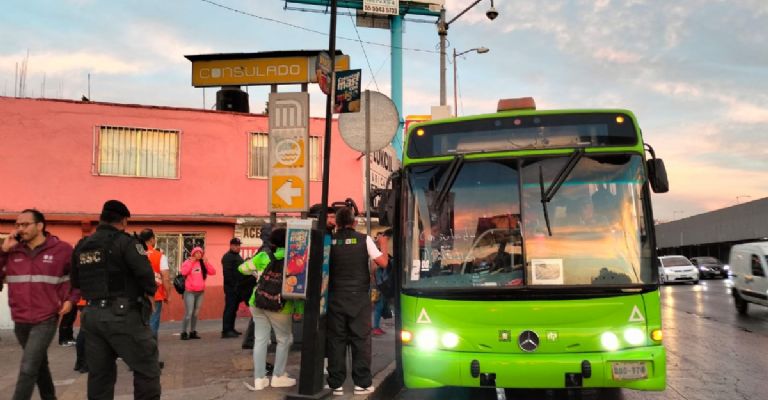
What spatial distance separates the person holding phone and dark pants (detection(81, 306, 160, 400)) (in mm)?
937

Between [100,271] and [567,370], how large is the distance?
155 inches

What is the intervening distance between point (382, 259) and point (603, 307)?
7.61 ft

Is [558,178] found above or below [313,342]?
above

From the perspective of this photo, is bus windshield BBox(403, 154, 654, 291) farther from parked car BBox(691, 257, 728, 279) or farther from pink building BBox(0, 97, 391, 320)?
parked car BBox(691, 257, 728, 279)

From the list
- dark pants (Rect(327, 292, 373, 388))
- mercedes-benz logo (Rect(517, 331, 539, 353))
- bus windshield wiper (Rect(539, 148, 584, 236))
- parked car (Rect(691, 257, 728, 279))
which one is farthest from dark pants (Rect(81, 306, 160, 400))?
parked car (Rect(691, 257, 728, 279))

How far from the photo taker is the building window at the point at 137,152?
15.0m

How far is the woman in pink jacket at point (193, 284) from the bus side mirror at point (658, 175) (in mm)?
8078

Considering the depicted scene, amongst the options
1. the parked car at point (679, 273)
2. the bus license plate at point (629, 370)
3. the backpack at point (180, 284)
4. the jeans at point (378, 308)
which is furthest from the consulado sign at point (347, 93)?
the parked car at point (679, 273)

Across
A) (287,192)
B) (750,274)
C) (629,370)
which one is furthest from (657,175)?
(750,274)

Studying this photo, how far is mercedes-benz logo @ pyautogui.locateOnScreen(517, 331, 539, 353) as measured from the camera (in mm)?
5176

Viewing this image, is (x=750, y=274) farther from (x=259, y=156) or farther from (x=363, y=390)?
(x=259, y=156)

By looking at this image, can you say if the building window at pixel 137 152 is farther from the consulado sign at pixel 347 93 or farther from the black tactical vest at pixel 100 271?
the black tactical vest at pixel 100 271

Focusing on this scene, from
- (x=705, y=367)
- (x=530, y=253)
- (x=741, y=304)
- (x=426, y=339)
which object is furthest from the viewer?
(x=741, y=304)

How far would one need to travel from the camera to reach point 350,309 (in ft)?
20.4
